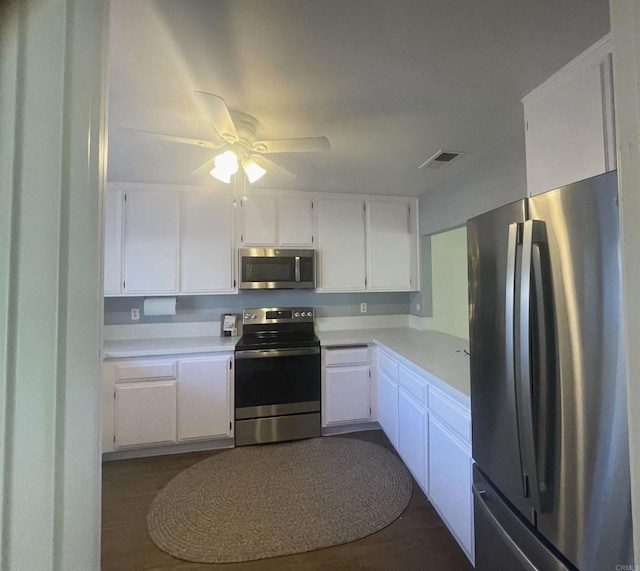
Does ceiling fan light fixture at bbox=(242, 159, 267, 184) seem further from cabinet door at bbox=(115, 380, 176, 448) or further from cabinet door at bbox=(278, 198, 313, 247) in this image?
cabinet door at bbox=(115, 380, 176, 448)

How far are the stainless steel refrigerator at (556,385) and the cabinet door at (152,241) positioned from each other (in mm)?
2515

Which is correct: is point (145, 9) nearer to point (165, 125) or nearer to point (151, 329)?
point (165, 125)

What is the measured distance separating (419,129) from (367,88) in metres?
0.50

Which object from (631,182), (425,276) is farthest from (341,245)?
(631,182)

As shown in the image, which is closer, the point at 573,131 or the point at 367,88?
the point at 573,131

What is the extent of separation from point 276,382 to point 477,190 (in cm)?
225

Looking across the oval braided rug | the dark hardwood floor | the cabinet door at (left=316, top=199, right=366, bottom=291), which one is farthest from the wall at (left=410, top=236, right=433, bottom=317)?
the dark hardwood floor

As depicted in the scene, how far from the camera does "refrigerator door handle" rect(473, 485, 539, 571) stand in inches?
34.8

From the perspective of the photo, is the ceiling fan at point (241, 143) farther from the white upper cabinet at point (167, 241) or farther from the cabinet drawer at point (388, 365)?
the cabinet drawer at point (388, 365)

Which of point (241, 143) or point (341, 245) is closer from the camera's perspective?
point (241, 143)

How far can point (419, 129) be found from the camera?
160 centimetres

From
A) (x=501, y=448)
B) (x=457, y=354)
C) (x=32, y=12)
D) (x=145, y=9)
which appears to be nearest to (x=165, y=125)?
(x=145, y=9)

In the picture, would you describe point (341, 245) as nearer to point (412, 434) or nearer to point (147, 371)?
point (412, 434)

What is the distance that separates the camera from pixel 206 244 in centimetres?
262
